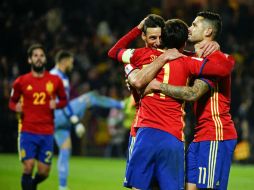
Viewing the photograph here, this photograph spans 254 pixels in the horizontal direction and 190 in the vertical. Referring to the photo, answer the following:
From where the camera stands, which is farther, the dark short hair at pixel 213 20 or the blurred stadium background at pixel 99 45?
the blurred stadium background at pixel 99 45

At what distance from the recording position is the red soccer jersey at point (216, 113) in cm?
623

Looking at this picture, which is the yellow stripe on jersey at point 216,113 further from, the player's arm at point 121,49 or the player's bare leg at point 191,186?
the player's arm at point 121,49

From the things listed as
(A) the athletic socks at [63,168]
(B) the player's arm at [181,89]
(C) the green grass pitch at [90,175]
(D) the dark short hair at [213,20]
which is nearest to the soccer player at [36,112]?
(A) the athletic socks at [63,168]

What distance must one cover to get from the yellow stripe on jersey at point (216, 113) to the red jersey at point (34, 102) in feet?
13.5

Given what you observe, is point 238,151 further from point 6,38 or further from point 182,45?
point 182,45

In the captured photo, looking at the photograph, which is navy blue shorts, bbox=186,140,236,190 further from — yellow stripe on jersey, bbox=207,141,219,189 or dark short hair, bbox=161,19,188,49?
dark short hair, bbox=161,19,188,49

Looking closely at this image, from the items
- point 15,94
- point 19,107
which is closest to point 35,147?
point 19,107

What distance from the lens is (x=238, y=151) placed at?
57.6 feet

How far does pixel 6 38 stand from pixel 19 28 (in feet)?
1.84

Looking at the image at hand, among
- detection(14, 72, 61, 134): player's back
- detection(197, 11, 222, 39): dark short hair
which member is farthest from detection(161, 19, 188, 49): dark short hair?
detection(14, 72, 61, 134): player's back

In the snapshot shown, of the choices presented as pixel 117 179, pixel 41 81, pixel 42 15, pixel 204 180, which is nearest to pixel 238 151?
pixel 117 179

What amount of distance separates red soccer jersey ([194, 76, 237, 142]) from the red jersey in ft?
13.2

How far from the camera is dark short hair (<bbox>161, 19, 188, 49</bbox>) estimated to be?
5633 millimetres

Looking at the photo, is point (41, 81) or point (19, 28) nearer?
point (41, 81)
